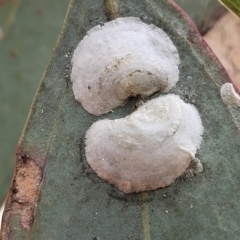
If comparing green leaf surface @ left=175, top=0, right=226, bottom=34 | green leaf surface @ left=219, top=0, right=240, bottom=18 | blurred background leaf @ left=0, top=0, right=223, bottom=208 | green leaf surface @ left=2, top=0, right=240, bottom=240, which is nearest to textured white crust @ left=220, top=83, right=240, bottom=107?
green leaf surface @ left=2, top=0, right=240, bottom=240

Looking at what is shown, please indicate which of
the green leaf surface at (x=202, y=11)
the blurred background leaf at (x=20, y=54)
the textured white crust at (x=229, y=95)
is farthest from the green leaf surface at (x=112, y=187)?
the blurred background leaf at (x=20, y=54)

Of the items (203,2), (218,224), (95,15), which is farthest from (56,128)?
(203,2)

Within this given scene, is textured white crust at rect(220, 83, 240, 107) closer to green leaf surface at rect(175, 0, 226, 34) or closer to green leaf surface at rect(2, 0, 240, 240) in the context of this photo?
green leaf surface at rect(2, 0, 240, 240)

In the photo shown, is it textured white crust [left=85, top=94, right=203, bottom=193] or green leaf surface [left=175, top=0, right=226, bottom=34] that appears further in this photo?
green leaf surface [left=175, top=0, right=226, bottom=34]

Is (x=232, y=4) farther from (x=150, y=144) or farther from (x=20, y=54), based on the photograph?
(x=20, y=54)

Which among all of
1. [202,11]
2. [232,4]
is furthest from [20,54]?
[232,4]

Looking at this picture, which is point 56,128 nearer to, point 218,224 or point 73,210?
point 73,210
